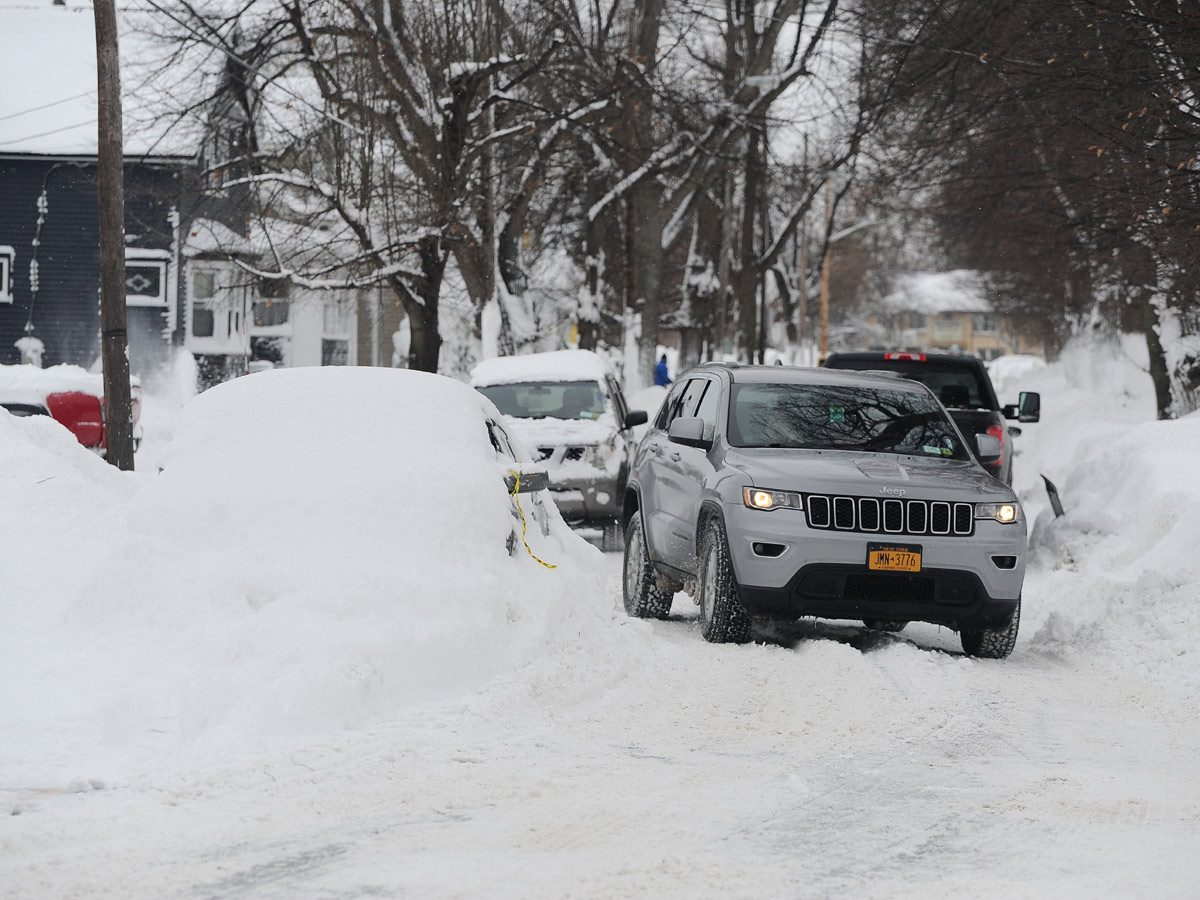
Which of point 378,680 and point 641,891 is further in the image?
point 378,680

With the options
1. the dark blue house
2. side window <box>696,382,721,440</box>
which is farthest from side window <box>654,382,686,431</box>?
the dark blue house

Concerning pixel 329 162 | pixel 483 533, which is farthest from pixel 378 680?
pixel 329 162

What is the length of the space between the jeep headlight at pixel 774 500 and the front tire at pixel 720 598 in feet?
1.08

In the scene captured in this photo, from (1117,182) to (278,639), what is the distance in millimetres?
14228

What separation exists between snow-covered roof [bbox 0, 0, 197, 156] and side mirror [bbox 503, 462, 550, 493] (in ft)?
100

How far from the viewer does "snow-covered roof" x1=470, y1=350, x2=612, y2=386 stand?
59.9 feet

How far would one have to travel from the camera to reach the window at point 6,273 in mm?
41594

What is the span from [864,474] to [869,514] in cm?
31

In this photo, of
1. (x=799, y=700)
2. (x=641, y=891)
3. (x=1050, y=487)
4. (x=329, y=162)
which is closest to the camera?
(x=641, y=891)

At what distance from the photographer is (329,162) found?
93.0 feet

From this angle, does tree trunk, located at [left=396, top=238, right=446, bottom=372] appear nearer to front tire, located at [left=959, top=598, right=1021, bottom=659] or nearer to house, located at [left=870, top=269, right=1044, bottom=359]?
front tire, located at [left=959, top=598, right=1021, bottom=659]

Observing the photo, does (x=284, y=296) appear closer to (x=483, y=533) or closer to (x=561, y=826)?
(x=483, y=533)

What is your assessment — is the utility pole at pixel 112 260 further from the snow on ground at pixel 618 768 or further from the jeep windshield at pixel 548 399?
the snow on ground at pixel 618 768

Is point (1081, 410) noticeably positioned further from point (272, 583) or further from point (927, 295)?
point (927, 295)
